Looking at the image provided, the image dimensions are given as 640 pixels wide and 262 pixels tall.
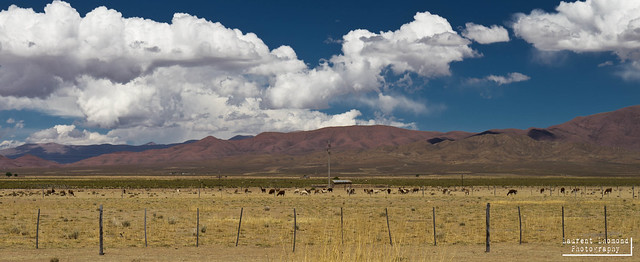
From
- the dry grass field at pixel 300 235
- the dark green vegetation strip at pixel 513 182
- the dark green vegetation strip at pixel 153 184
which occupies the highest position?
the dry grass field at pixel 300 235

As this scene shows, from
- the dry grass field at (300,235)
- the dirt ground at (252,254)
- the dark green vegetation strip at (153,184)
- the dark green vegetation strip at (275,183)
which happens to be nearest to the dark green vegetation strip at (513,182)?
the dark green vegetation strip at (275,183)

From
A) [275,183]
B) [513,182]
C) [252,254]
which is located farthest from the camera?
[513,182]

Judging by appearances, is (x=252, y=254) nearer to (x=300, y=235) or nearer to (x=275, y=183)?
(x=300, y=235)

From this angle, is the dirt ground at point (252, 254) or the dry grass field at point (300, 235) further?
the dry grass field at point (300, 235)

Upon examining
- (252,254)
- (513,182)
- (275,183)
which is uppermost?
(252,254)

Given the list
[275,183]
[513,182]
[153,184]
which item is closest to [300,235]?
[153,184]

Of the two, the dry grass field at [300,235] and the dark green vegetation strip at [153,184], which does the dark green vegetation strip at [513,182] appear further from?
the dry grass field at [300,235]

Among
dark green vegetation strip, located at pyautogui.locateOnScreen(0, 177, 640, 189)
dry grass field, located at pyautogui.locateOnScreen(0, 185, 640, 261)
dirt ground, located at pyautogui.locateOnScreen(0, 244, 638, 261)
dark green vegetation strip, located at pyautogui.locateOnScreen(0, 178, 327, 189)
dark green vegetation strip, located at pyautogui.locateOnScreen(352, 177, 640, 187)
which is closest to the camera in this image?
dirt ground, located at pyautogui.locateOnScreen(0, 244, 638, 261)

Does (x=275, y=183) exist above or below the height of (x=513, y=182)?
above

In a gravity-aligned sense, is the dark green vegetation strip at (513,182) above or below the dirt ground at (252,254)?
below

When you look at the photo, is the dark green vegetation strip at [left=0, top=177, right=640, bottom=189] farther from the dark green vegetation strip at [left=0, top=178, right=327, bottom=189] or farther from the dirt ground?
the dirt ground

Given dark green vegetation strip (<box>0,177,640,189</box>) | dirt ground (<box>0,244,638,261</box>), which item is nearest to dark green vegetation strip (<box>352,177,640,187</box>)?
dark green vegetation strip (<box>0,177,640,189</box>)

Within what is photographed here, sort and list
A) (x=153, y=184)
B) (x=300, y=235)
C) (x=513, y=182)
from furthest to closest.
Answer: (x=513, y=182) → (x=153, y=184) → (x=300, y=235)

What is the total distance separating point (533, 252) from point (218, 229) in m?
17.5
